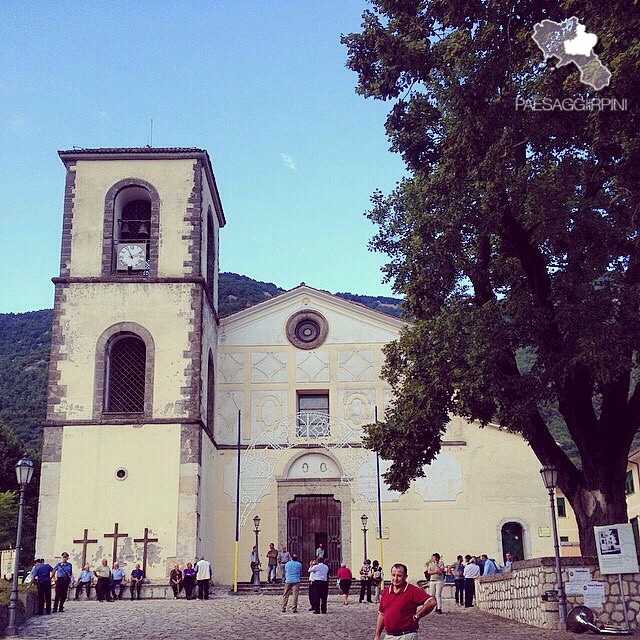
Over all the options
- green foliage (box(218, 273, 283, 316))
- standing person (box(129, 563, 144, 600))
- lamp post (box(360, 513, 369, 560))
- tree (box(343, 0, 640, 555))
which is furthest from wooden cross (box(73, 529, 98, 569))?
green foliage (box(218, 273, 283, 316))

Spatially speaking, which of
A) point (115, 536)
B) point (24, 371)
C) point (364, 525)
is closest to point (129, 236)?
point (115, 536)

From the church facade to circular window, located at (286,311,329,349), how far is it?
0.19 feet

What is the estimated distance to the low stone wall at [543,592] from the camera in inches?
593

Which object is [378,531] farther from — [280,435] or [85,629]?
[85,629]

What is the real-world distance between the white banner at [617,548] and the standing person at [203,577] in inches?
454

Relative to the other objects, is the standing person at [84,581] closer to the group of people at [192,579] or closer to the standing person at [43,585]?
the group of people at [192,579]

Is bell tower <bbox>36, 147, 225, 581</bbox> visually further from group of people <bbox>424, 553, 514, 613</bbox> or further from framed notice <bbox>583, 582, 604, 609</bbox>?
framed notice <bbox>583, 582, 604, 609</bbox>

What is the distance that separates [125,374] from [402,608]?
20623 millimetres

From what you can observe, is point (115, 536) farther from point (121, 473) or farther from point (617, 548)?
point (617, 548)

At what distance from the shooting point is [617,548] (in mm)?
14781

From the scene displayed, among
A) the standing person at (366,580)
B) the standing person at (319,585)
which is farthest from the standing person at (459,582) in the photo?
the standing person at (319,585)

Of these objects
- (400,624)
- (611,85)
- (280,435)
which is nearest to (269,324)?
(280,435)

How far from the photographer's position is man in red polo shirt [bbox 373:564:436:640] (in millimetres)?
8539

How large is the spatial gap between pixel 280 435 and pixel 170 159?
948cm
